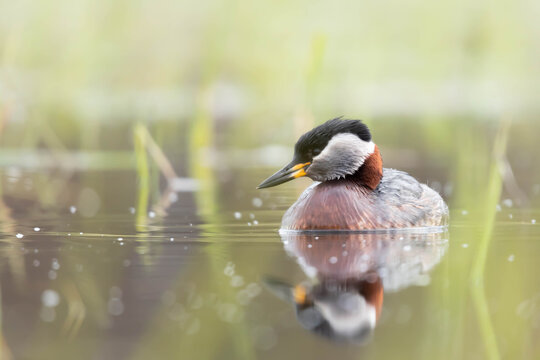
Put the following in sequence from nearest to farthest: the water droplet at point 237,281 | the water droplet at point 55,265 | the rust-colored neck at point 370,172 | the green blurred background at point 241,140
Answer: the green blurred background at point 241,140
the water droplet at point 237,281
the water droplet at point 55,265
the rust-colored neck at point 370,172

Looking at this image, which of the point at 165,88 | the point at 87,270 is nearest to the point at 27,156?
the point at 87,270

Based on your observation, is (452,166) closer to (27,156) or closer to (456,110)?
(27,156)

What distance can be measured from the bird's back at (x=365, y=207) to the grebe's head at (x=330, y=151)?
156 millimetres

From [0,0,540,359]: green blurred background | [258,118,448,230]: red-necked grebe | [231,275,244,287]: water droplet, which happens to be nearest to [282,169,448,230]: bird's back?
[258,118,448,230]: red-necked grebe

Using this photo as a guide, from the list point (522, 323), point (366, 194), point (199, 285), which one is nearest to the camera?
point (522, 323)

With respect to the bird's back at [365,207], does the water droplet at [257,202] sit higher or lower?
lower

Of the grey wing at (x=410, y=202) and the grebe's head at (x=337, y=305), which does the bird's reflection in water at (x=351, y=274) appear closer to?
the grebe's head at (x=337, y=305)

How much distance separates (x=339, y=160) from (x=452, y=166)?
4549 mm

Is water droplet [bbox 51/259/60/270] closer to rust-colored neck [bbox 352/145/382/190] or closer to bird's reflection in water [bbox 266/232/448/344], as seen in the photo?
bird's reflection in water [bbox 266/232/448/344]

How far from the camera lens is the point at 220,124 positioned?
62.2ft

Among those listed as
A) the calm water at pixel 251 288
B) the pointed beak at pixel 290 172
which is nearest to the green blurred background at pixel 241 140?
the calm water at pixel 251 288

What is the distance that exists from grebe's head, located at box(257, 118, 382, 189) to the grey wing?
1.10ft

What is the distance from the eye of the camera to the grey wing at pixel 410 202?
8320 millimetres

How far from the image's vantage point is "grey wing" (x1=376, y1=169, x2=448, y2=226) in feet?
27.3
